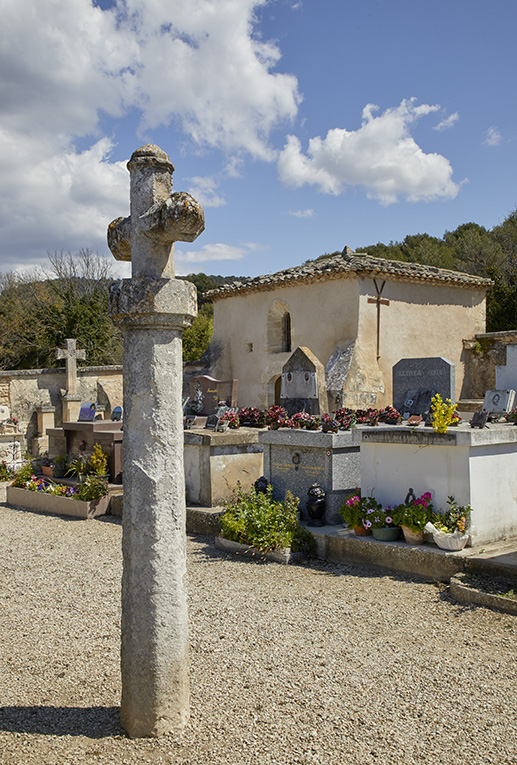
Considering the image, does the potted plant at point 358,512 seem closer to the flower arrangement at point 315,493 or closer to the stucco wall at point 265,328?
the flower arrangement at point 315,493

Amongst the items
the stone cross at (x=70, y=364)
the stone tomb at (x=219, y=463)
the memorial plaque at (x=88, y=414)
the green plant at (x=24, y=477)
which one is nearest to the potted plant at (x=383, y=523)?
the stone tomb at (x=219, y=463)

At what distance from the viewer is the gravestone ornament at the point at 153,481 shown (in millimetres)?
3178

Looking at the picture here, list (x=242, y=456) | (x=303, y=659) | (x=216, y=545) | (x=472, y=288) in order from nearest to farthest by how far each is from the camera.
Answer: (x=303, y=659) < (x=216, y=545) < (x=242, y=456) < (x=472, y=288)

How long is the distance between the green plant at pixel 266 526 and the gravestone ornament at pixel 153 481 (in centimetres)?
376

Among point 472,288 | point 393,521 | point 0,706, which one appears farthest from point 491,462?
point 472,288

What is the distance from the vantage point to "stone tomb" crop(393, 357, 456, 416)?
9.72 metres

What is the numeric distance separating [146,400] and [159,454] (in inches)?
11.4

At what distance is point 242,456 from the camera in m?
9.42

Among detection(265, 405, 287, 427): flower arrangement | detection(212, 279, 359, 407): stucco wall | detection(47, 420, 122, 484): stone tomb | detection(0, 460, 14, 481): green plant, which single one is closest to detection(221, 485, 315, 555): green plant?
detection(265, 405, 287, 427): flower arrangement

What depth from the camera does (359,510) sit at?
704 cm

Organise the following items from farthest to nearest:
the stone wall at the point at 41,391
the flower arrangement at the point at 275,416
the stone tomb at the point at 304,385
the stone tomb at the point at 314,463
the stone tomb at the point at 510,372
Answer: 1. the stone wall at the point at 41,391
2. the stone tomb at the point at 510,372
3. the stone tomb at the point at 304,385
4. the flower arrangement at the point at 275,416
5. the stone tomb at the point at 314,463

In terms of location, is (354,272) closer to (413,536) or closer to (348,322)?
(348,322)

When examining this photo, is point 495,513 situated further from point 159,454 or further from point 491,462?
point 159,454

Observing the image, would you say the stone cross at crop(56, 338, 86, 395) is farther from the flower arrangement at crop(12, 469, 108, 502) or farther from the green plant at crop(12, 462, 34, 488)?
the flower arrangement at crop(12, 469, 108, 502)
